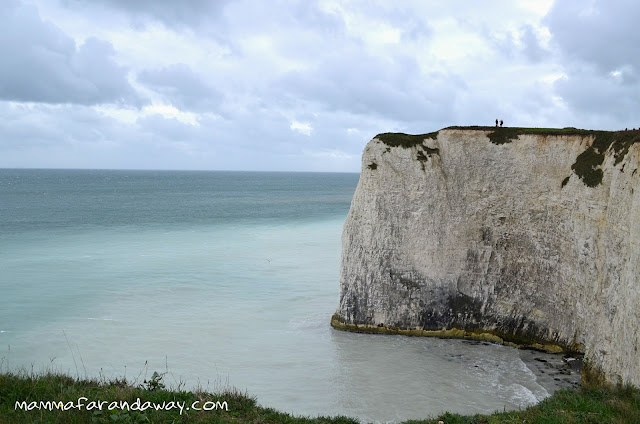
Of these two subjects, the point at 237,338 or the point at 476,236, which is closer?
the point at 476,236

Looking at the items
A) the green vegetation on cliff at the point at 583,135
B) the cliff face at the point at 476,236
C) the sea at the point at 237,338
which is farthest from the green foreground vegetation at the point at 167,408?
the green vegetation on cliff at the point at 583,135

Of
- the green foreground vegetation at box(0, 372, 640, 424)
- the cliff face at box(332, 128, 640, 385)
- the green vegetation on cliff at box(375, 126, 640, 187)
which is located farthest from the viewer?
the cliff face at box(332, 128, 640, 385)

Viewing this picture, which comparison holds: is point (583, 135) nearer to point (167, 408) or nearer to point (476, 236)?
point (476, 236)

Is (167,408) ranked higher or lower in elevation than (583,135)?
lower

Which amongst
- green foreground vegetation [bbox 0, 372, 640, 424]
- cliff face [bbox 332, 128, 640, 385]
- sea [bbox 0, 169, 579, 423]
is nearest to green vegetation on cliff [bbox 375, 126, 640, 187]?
cliff face [bbox 332, 128, 640, 385]

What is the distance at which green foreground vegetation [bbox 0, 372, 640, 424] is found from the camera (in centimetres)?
1052

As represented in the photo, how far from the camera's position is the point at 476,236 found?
24766 mm

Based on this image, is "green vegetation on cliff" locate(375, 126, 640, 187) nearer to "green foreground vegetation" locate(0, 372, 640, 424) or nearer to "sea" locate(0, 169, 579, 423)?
"sea" locate(0, 169, 579, 423)

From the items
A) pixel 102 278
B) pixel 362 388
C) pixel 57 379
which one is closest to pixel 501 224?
pixel 362 388

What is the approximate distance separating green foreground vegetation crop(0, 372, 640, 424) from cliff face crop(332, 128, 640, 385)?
8.21m

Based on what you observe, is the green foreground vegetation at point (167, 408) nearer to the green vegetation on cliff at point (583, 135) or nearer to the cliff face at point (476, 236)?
the cliff face at point (476, 236)

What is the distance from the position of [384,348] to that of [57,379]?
14.2 m

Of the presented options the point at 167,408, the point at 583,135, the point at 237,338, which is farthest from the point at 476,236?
the point at 167,408

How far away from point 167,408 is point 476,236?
1758cm
